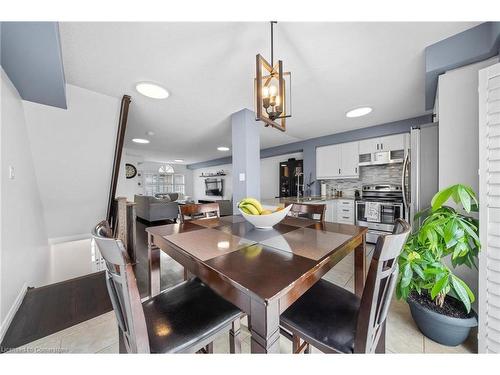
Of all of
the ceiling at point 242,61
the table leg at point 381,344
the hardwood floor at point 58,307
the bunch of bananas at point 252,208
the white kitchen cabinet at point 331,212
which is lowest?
the hardwood floor at point 58,307

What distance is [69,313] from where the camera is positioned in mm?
1556

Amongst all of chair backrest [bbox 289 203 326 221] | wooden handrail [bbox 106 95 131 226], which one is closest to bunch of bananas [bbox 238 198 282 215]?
chair backrest [bbox 289 203 326 221]

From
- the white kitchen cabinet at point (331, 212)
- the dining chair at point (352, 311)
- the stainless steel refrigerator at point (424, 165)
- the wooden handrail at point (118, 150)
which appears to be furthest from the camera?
the white kitchen cabinet at point (331, 212)

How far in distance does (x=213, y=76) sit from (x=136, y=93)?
3.54ft

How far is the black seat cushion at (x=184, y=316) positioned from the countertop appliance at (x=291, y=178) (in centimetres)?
406

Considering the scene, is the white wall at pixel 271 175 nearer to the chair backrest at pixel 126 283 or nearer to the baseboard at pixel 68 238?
the baseboard at pixel 68 238

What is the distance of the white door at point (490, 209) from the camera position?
106cm

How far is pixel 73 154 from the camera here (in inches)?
95.7

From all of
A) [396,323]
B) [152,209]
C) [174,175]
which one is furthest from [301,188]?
[174,175]

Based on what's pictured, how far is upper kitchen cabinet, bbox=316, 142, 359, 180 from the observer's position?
3750mm

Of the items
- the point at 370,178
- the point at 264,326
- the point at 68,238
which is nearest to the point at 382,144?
the point at 370,178

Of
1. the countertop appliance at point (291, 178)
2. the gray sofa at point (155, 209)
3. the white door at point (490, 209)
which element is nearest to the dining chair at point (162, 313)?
the white door at point (490, 209)
